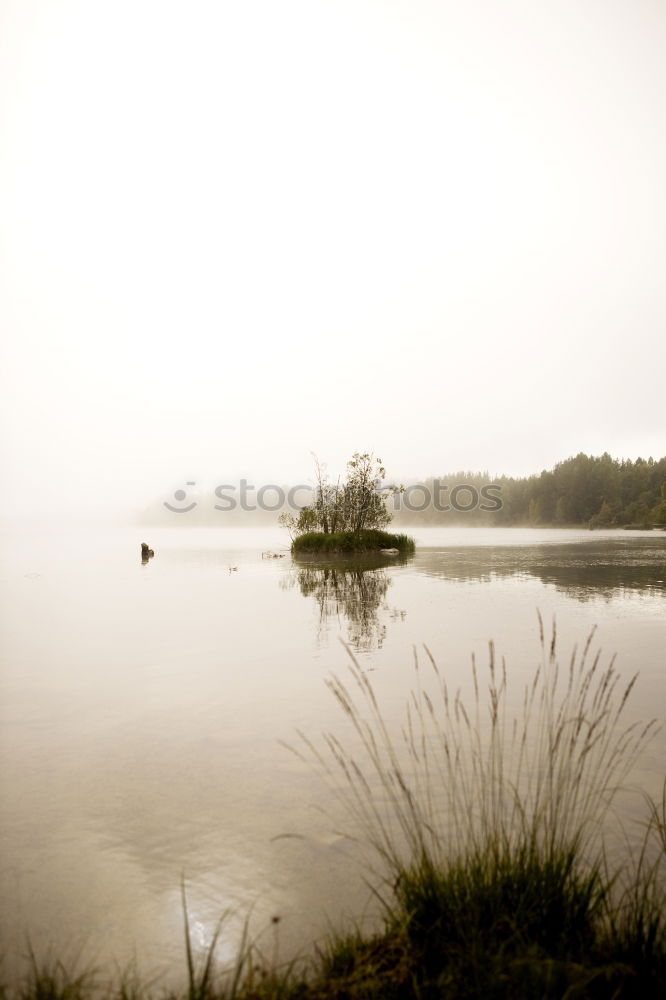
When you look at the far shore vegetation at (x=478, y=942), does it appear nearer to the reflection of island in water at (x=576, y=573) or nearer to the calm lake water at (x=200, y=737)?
the calm lake water at (x=200, y=737)

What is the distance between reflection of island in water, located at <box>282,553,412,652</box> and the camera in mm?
11383

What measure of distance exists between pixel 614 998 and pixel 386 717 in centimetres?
430

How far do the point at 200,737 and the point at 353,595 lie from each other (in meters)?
10.9

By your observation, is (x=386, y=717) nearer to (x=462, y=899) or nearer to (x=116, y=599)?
(x=462, y=899)

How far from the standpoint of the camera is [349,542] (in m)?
35.6

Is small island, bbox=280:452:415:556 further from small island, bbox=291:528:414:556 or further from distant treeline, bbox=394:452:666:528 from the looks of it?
distant treeline, bbox=394:452:666:528

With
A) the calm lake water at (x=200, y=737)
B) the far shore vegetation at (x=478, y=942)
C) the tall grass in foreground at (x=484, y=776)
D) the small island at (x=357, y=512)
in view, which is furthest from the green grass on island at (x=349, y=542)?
the far shore vegetation at (x=478, y=942)

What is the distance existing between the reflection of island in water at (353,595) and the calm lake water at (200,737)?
114 millimetres

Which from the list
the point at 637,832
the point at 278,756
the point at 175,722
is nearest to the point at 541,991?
the point at 637,832

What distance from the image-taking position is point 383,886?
3.44 metres

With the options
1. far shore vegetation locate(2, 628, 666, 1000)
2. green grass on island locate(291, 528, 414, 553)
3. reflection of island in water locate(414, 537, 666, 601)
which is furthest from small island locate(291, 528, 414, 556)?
far shore vegetation locate(2, 628, 666, 1000)

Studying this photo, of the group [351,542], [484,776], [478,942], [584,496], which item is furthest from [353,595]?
[584,496]

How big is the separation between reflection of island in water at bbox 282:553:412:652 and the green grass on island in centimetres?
401

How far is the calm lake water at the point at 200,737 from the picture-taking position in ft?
10.9
